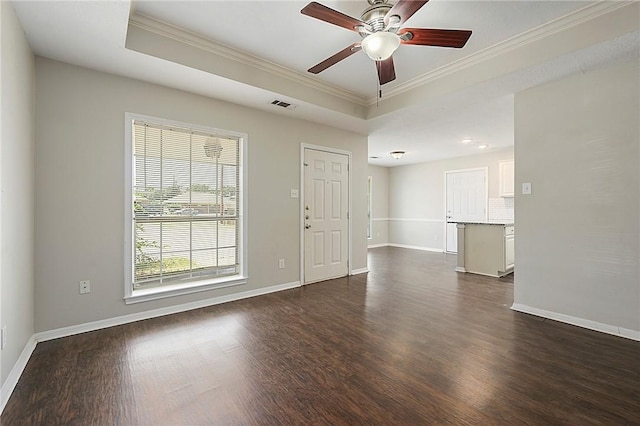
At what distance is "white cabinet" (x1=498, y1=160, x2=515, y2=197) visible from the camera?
6566 mm

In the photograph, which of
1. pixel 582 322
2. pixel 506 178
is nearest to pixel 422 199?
pixel 506 178

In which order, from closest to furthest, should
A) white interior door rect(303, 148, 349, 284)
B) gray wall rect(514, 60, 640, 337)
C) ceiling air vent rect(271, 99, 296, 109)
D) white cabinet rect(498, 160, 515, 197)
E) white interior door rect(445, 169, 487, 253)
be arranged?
1. gray wall rect(514, 60, 640, 337)
2. ceiling air vent rect(271, 99, 296, 109)
3. white interior door rect(303, 148, 349, 284)
4. white cabinet rect(498, 160, 515, 197)
5. white interior door rect(445, 169, 487, 253)

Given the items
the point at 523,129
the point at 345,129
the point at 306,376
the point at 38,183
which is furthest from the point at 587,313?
the point at 38,183

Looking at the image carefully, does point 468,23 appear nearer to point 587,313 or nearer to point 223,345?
point 587,313

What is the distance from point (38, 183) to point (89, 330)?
1381 mm

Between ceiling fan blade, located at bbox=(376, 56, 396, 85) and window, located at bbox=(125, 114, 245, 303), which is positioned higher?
ceiling fan blade, located at bbox=(376, 56, 396, 85)

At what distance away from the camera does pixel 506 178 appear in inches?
262

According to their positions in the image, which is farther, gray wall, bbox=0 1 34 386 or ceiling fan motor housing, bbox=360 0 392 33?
ceiling fan motor housing, bbox=360 0 392 33

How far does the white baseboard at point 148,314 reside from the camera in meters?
2.59

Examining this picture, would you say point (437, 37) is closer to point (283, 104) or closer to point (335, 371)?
point (283, 104)

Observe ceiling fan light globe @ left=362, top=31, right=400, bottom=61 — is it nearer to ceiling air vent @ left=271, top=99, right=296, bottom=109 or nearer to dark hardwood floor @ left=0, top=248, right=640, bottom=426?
ceiling air vent @ left=271, top=99, right=296, bottom=109

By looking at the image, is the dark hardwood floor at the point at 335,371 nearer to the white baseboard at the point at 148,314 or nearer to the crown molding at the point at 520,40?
the white baseboard at the point at 148,314

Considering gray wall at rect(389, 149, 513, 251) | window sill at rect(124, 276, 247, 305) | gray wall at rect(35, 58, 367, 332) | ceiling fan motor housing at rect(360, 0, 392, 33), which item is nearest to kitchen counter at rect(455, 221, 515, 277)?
gray wall at rect(389, 149, 513, 251)

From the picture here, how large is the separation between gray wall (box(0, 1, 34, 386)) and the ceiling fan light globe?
226cm
